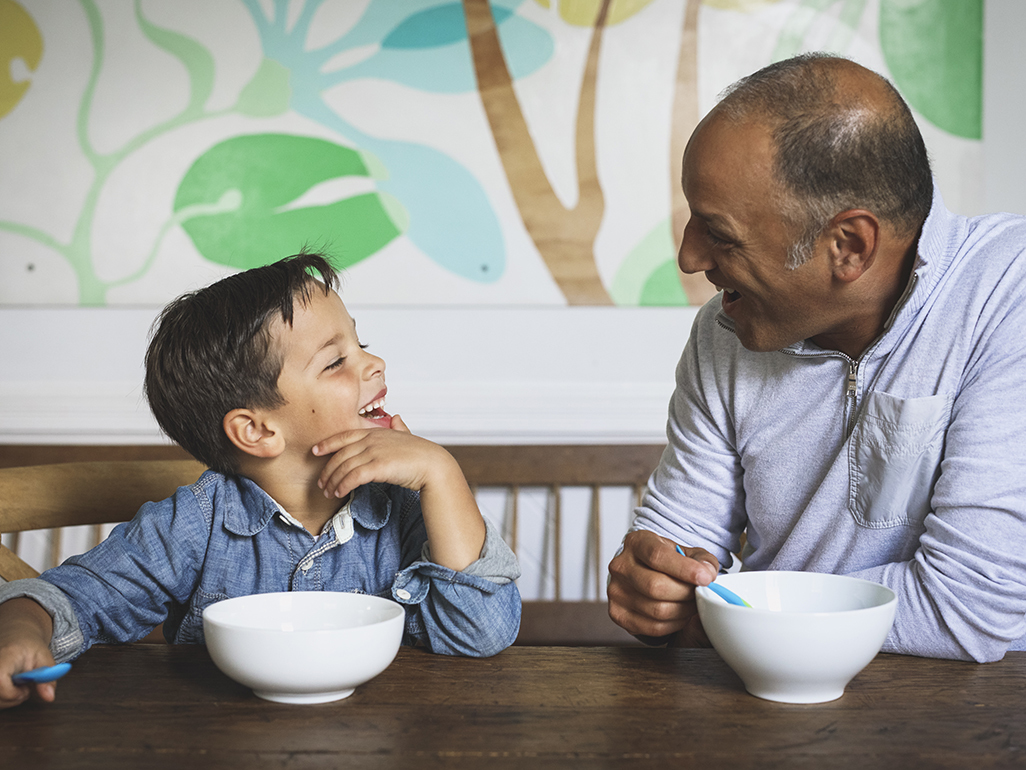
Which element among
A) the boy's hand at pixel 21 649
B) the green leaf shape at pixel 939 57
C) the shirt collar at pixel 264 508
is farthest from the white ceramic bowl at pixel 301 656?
the green leaf shape at pixel 939 57

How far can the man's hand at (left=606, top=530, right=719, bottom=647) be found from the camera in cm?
95

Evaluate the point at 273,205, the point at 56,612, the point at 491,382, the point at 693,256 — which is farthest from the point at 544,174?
the point at 56,612

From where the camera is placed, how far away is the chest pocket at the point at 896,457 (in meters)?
1.08

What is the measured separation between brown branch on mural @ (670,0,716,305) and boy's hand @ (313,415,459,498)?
51.0 inches

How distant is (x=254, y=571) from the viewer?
111 cm

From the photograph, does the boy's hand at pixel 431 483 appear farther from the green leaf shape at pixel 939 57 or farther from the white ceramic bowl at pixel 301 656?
the green leaf shape at pixel 939 57

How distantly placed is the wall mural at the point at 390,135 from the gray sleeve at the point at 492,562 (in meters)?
1.20

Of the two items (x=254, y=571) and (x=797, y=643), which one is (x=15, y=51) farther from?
(x=797, y=643)

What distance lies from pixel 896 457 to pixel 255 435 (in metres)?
0.80

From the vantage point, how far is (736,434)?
1278 mm

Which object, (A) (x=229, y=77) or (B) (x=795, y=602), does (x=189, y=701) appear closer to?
(B) (x=795, y=602)

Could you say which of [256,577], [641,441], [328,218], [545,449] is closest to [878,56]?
[641,441]

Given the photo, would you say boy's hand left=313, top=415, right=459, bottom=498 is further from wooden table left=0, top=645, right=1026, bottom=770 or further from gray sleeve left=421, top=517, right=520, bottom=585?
wooden table left=0, top=645, right=1026, bottom=770

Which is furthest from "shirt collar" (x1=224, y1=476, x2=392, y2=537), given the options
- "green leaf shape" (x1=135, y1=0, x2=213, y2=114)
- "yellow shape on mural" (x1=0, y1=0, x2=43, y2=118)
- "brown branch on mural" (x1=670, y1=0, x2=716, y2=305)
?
"yellow shape on mural" (x1=0, y1=0, x2=43, y2=118)
